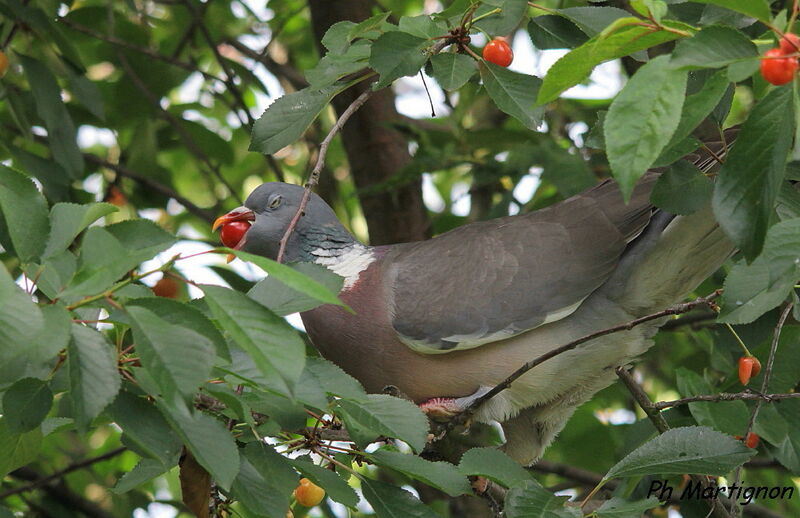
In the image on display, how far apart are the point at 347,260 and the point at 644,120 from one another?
6.88ft

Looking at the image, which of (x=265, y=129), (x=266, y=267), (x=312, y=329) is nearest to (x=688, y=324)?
(x=312, y=329)

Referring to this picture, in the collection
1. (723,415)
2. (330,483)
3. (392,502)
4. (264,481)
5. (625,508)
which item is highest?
(264,481)

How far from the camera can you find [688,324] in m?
4.08

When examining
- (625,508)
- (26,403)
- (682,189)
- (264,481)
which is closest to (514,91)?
(682,189)

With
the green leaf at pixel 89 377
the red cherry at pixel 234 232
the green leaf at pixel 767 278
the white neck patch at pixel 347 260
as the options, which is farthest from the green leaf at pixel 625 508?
the red cherry at pixel 234 232

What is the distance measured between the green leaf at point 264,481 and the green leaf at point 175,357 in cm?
51

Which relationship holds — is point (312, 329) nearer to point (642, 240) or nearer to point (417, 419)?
point (642, 240)

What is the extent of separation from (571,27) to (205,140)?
8.22 feet

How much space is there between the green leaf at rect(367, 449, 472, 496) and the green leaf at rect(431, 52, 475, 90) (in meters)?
0.88

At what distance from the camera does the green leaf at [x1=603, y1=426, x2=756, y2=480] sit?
7.45 feet

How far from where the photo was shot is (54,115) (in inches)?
145

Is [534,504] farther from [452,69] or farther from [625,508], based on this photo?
[452,69]

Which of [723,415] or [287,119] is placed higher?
[287,119]

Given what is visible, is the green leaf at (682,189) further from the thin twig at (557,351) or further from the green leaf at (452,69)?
the green leaf at (452,69)
